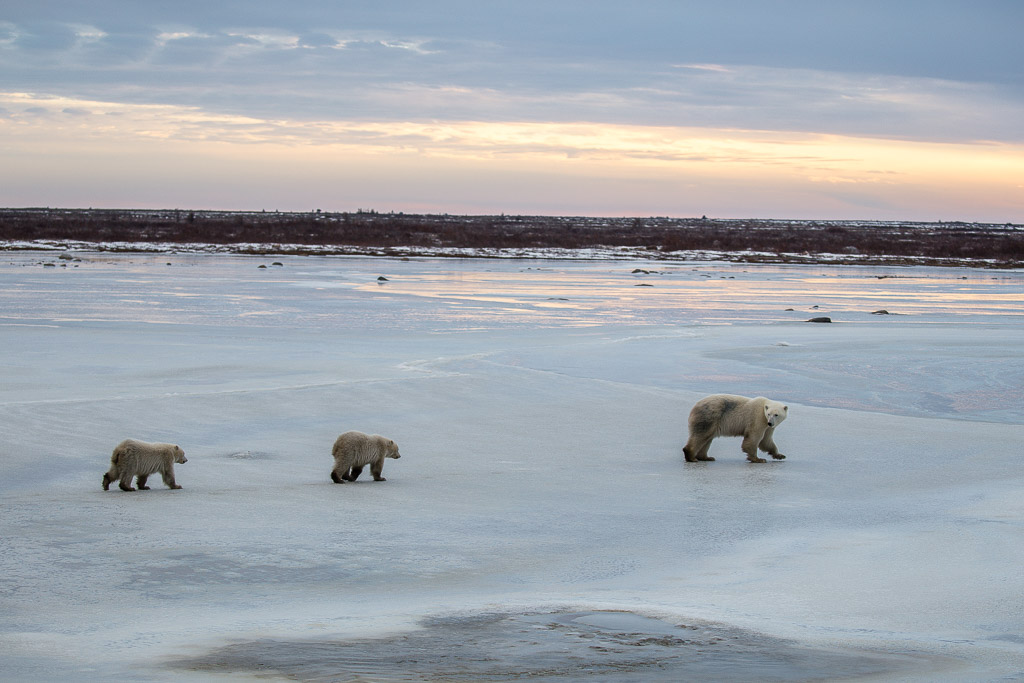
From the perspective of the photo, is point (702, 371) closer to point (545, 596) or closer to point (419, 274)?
point (545, 596)

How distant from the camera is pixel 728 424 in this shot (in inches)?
363

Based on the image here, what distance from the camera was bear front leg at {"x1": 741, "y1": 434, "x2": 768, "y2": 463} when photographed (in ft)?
29.7

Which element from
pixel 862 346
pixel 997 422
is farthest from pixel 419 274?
pixel 997 422

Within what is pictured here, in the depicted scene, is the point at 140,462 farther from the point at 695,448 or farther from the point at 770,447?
the point at 770,447

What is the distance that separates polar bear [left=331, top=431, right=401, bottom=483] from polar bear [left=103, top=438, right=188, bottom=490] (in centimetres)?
110

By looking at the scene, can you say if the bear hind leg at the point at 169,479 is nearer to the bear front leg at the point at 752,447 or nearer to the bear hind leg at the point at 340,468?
the bear hind leg at the point at 340,468

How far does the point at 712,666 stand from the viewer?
14.5 ft

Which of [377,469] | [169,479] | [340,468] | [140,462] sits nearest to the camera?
[140,462]

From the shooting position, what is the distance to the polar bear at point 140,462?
736 cm

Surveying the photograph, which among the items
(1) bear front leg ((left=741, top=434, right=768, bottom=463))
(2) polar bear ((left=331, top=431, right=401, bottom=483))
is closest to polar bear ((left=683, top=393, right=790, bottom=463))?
(1) bear front leg ((left=741, top=434, right=768, bottom=463))

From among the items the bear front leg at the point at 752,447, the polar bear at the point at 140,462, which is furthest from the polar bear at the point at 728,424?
the polar bear at the point at 140,462

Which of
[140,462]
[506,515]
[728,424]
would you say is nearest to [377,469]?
[506,515]

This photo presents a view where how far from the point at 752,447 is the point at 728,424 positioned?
29 centimetres

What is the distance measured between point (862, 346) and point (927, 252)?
5167 cm
